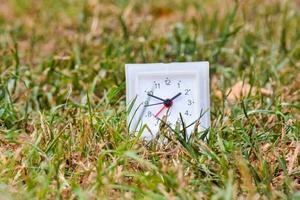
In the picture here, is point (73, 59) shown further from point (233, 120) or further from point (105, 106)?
point (233, 120)

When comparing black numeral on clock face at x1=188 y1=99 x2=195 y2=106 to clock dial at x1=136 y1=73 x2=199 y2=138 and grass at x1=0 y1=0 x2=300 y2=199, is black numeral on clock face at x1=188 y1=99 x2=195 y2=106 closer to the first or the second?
clock dial at x1=136 y1=73 x2=199 y2=138

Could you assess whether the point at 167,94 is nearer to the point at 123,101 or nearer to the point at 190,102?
the point at 190,102

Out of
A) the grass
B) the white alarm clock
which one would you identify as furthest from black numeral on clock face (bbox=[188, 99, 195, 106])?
the grass

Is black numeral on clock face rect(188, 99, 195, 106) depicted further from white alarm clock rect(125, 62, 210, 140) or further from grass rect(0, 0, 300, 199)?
grass rect(0, 0, 300, 199)

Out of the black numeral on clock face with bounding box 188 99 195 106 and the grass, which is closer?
the grass

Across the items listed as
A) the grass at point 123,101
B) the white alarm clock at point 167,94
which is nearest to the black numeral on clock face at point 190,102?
the white alarm clock at point 167,94

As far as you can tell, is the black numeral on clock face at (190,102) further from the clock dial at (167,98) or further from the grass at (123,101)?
the grass at (123,101)
